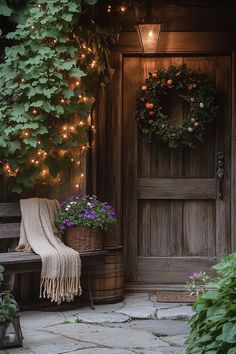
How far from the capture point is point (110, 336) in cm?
513

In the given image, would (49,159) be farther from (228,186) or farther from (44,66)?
(228,186)

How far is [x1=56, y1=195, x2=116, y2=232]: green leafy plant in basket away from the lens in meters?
6.15

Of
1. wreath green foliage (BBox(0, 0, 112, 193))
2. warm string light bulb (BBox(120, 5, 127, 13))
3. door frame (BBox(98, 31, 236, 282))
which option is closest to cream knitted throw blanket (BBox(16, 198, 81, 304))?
wreath green foliage (BBox(0, 0, 112, 193))

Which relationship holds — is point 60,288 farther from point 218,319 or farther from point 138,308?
point 218,319

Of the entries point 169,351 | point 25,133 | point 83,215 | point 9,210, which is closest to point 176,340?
point 169,351

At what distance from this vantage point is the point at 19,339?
468 cm

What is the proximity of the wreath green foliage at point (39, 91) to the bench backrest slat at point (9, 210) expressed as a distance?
15 centimetres

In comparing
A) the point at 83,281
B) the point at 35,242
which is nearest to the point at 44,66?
the point at 35,242

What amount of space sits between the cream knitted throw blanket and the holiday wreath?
1.32 meters

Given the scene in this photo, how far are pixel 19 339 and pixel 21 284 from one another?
1677 mm

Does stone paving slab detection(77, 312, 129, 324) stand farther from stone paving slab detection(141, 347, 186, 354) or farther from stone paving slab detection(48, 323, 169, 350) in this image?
stone paving slab detection(141, 347, 186, 354)

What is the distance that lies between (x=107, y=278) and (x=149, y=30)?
236 cm

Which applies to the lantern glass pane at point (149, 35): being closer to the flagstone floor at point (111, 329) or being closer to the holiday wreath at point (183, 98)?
the holiday wreath at point (183, 98)

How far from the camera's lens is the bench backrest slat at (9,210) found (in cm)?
629
